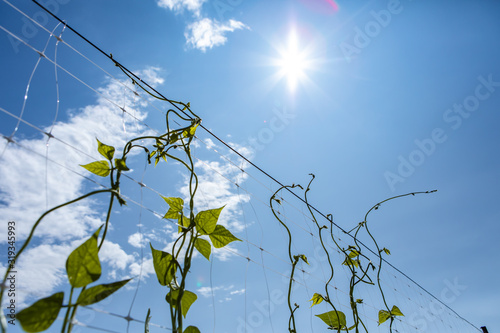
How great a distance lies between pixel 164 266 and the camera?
62 centimetres

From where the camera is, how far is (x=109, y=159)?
23.2 inches

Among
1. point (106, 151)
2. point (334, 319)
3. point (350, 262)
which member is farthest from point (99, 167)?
point (350, 262)

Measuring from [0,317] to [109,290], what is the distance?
0.14 meters

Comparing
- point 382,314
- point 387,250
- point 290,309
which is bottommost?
point 290,309

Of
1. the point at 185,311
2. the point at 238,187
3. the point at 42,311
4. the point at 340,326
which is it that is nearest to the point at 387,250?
the point at 340,326

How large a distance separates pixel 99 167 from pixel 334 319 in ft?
2.82

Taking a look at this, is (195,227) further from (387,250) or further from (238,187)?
(387,250)

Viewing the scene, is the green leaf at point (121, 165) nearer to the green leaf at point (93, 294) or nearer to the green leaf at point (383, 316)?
the green leaf at point (93, 294)

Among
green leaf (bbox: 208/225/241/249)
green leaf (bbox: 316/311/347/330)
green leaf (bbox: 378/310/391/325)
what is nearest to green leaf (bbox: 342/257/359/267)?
green leaf (bbox: 378/310/391/325)

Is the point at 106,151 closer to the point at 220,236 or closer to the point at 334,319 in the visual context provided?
the point at 220,236

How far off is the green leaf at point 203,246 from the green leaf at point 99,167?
9.0 inches

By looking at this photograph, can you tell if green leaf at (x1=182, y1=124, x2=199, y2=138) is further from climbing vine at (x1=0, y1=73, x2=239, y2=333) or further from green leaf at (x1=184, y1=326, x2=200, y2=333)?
green leaf at (x1=184, y1=326, x2=200, y2=333)

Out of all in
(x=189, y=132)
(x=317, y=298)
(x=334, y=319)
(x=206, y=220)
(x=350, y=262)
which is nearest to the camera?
(x=206, y=220)

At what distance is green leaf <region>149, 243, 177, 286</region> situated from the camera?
0.61 meters
